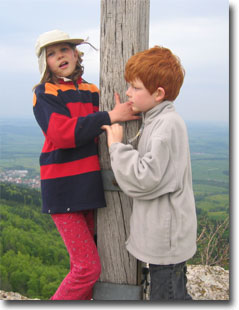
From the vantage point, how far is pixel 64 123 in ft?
6.89

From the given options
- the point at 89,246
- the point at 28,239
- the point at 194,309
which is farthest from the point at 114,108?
the point at 28,239

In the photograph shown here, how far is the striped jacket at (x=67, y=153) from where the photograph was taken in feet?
6.95

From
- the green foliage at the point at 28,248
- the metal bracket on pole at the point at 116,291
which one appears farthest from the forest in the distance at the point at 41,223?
the metal bracket on pole at the point at 116,291

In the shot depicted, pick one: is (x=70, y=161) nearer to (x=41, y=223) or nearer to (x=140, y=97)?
(x=140, y=97)

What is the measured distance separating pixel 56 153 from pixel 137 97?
0.61 meters

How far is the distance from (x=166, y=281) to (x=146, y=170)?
27.6 inches

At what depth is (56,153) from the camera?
2.21 meters

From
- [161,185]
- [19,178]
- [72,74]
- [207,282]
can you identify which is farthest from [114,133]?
[19,178]

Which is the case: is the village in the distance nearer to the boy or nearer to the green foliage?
the green foliage

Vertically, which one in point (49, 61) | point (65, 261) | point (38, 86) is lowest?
point (65, 261)

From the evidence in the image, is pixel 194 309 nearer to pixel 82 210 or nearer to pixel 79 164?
pixel 82 210

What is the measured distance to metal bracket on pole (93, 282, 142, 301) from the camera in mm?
2361

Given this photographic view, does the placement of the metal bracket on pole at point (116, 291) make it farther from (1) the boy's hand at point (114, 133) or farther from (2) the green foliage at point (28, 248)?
(2) the green foliage at point (28, 248)

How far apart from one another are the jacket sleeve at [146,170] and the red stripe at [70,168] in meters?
0.26
